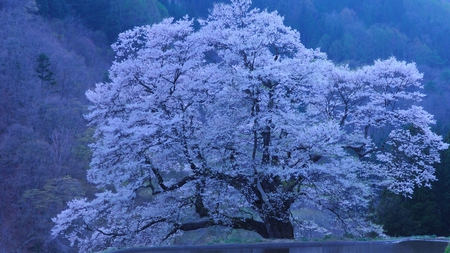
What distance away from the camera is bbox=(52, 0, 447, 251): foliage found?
1223 cm

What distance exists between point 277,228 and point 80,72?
3761 cm

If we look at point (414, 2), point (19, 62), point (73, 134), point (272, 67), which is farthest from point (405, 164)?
point (414, 2)

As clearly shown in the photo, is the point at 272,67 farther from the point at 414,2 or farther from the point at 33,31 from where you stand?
the point at 414,2

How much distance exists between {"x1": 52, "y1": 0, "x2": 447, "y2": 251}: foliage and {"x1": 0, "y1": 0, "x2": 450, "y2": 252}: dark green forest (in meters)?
6.63

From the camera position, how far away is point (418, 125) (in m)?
14.4

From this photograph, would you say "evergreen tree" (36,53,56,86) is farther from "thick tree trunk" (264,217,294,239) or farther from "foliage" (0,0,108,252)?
"thick tree trunk" (264,217,294,239)

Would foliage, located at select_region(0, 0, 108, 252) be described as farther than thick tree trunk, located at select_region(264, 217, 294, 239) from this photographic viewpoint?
Yes

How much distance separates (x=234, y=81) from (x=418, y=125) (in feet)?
19.7

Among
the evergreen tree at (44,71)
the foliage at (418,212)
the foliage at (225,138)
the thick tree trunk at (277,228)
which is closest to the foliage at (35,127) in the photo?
the evergreen tree at (44,71)

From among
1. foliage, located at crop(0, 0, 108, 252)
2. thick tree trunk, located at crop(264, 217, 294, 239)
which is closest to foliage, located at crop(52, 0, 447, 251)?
thick tree trunk, located at crop(264, 217, 294, 239)

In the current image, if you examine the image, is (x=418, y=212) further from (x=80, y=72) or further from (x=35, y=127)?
(x=80, y=72)

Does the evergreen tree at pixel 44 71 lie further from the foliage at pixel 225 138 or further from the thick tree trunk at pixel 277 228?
the thick tree trunk at pixel 277 228

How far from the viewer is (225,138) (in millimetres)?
12414

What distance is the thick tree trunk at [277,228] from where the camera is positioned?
13.3 meters
